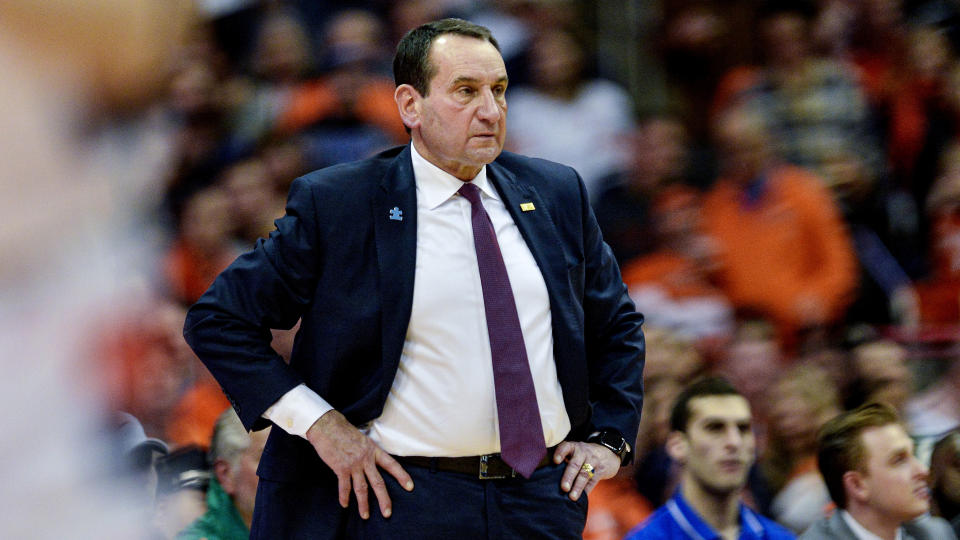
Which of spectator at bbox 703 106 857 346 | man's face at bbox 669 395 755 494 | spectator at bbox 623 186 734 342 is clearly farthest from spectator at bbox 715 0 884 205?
man's face at bbox 669 395 755 494

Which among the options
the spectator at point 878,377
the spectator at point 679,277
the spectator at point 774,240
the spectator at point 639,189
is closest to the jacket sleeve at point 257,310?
the spectator at point 878,377

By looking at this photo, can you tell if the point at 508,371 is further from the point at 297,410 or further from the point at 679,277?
the point at 679,277

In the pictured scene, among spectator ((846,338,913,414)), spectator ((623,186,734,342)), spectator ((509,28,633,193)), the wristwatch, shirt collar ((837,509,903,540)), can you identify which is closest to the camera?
the wristwatch

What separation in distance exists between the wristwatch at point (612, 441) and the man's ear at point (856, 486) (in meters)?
1.49

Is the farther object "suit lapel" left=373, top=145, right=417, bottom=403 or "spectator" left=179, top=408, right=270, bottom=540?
"spectator" left=179, top=408, right=270, bottom=540

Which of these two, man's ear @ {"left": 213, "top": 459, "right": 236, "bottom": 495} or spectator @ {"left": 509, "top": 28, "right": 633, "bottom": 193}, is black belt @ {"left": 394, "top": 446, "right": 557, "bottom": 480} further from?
spectator @ {"left": 509, "top": 28, "right": 633, "bottom": 193}

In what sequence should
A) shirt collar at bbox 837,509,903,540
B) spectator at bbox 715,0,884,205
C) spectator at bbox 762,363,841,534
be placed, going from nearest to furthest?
shirt collar at bbox 837,509,903,540, spectator at bbox 762,363,841,534, spectator at bbox 715,0,884,205

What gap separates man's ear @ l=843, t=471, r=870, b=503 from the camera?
4.36 m

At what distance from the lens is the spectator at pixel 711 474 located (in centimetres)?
448

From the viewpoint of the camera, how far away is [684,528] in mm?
4465

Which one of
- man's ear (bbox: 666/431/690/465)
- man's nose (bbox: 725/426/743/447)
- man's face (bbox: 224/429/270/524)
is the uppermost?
man's face (bbox: 224/429/270/524)

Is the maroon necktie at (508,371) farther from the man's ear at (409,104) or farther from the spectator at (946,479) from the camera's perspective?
the spectator at (946,479)

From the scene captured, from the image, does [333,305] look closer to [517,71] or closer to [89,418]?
[89,418]

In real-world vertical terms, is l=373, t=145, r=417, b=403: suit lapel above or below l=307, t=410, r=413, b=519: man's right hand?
above
